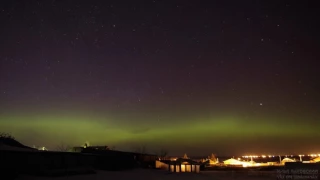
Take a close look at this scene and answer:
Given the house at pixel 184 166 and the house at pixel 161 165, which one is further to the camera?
the house at pixel 161 165

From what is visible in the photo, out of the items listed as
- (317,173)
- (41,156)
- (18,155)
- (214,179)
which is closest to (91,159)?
(41,156)

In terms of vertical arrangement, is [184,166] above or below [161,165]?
below

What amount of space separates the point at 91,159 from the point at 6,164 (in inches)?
546

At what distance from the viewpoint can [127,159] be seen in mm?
46469

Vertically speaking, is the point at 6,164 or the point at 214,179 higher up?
the point at 6,164

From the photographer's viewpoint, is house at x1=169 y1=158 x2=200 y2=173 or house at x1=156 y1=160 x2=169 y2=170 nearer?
house at x1=169 y1=158 x2=200 y2=173

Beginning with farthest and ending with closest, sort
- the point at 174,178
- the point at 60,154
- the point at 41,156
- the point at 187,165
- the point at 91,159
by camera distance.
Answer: the point at 187,165
the point at 91,159
the point at 174,178
the point at 60,154
the point at 41,156

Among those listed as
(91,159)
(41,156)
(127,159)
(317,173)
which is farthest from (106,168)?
(317,173)

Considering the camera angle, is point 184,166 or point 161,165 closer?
point 184,166

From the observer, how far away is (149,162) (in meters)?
53.1

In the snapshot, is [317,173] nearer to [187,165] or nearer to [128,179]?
[128,179]

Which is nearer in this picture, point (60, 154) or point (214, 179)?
point (60, 154)

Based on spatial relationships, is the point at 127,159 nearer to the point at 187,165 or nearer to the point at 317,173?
the point at 187,165

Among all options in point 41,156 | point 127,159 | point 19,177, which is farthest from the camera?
point 127,159
